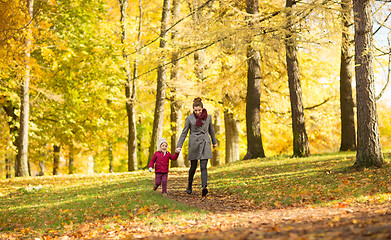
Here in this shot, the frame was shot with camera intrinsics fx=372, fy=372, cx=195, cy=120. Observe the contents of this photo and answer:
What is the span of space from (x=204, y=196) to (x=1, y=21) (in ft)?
21.0

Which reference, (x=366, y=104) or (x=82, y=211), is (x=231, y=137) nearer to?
(x=366, y=104)

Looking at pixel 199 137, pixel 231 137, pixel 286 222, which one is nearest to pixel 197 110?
pixel 199 137

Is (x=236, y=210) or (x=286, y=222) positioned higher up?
(x=286, y=222)

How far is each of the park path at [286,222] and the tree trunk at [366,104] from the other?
9.89 ft

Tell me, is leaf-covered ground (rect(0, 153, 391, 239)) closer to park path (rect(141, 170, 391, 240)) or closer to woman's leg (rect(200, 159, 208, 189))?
park path (rect(141, 170, 391, 240))

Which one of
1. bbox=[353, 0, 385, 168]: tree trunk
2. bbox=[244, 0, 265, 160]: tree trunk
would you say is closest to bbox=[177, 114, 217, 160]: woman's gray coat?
bbox=[353, 0, 385, 168]: tree trunk

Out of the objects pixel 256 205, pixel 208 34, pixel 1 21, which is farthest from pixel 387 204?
pixel 1 21

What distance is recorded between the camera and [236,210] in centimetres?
671

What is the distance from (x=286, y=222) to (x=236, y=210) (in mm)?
1902

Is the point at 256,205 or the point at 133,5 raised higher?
the point at 133,5

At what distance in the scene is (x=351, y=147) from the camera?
1452 centimetres

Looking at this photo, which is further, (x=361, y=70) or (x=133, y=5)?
(x=133, y=5)

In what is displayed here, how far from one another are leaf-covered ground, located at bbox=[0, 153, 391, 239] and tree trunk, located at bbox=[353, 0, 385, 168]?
37cm

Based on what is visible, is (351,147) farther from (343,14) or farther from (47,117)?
(47,117)
